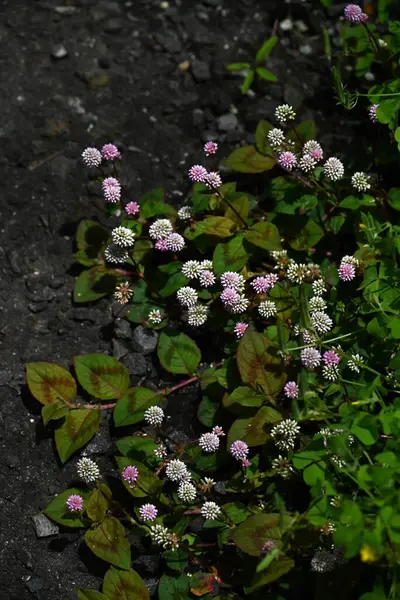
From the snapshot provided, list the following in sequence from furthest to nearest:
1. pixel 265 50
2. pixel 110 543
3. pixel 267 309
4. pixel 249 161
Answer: pixel 265 50
pixel 249 161
pixel 267 309
pixel 110 543

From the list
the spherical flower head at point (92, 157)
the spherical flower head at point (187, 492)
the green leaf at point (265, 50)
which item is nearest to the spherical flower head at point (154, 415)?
the spherical flower head at point (187, 492)

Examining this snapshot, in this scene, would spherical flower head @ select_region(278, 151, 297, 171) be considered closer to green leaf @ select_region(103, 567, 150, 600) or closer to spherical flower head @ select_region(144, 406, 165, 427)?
spherical flower head @ select_region(144, 406, 165, 427)

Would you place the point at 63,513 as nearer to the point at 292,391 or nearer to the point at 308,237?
the point at 292,391

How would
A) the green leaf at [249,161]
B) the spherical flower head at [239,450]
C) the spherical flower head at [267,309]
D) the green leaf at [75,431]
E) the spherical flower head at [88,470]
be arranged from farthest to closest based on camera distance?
the green leaf at [249,161] < the spherical flower head at [267,309] < the green leaf at [75,431] < the spherical flower head at [88,470] < the spherical flower head at [239,450]

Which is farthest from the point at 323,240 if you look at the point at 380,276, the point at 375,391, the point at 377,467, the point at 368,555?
the point at 368,555

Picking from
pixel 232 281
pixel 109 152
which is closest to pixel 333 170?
pixel 232 281

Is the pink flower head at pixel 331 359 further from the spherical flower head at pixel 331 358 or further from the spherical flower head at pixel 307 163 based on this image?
the spherical flower head at pixel 307 163
